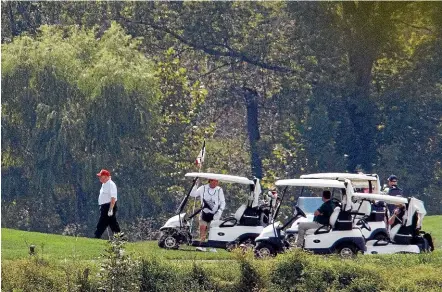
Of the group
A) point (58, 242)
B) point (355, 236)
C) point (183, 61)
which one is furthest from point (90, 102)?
point (355, 236)

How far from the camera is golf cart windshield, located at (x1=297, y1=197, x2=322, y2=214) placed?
29.5 meters

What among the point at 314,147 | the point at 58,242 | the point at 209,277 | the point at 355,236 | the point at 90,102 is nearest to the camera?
the point at 209,277

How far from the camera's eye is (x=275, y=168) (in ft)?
194

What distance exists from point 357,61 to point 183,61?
22.9 feet

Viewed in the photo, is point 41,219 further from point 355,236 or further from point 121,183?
point 355,236

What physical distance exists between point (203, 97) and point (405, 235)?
3006cm

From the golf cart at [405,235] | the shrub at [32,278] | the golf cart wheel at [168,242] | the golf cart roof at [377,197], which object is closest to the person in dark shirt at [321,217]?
the golf cart roof at [377,197]

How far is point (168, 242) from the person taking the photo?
2864 cm

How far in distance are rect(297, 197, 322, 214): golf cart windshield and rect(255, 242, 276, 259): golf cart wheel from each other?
107 inches

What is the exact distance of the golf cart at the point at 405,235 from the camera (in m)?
28.2

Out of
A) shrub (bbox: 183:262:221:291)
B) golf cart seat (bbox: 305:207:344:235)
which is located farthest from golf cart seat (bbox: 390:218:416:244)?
shrub (bbox: 183:262:221:291)

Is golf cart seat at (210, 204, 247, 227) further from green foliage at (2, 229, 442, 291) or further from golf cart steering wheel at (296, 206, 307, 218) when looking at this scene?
green foliage at (2, 229, 442, 291)

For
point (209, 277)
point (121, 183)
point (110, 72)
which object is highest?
point (110, 72)

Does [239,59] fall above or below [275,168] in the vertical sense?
above
